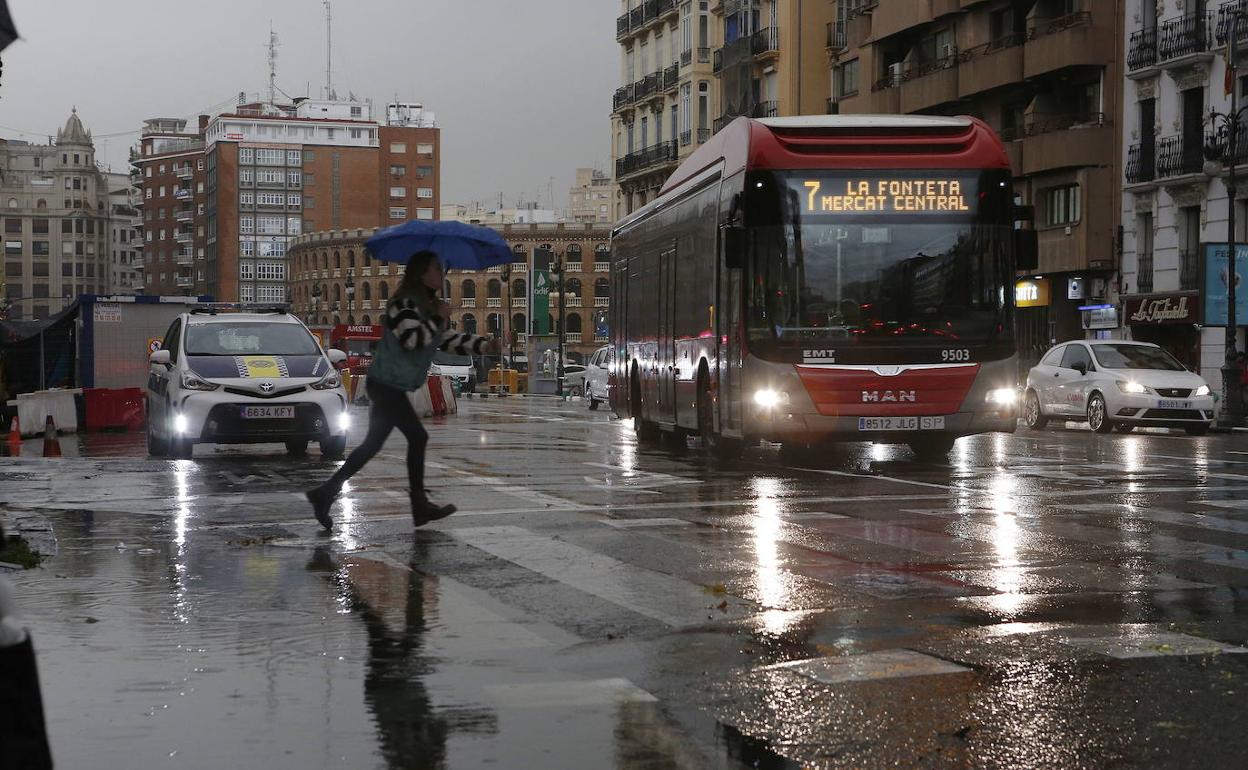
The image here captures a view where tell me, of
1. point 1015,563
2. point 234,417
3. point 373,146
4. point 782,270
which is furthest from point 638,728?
point 373,146

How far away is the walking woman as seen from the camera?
432 inches

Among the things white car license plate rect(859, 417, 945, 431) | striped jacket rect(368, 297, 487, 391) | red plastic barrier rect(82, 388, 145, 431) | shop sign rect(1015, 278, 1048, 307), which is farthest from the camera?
shop sign rect(1015, 278, 1048, 307)

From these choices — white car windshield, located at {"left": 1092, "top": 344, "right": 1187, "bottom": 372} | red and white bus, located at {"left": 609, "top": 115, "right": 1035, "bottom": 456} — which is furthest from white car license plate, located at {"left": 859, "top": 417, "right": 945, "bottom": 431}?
white car windshield, located at {"left": 1092, "top": 344, "right": 1187, "bottom": 372}

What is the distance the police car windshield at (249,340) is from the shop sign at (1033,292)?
114 ft

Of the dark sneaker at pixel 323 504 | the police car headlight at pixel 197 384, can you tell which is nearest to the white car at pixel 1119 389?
the police car headlight at pixel 197 384

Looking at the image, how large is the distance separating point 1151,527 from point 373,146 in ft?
563

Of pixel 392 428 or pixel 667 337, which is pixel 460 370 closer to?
pixel 667 337

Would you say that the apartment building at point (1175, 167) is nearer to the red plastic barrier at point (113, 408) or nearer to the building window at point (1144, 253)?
the building window at point (1144, 253)

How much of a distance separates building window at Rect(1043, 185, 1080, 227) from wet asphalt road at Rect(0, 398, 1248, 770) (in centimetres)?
3607

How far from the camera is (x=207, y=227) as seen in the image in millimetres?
185625

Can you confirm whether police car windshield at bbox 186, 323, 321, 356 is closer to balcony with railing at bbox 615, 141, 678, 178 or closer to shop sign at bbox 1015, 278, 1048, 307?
shop sign at bbox 1015, 278, 1048, 307

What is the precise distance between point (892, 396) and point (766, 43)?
52.5 meters

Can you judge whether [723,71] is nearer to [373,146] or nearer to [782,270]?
[782,270]

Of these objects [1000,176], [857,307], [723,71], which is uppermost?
[723,71]
